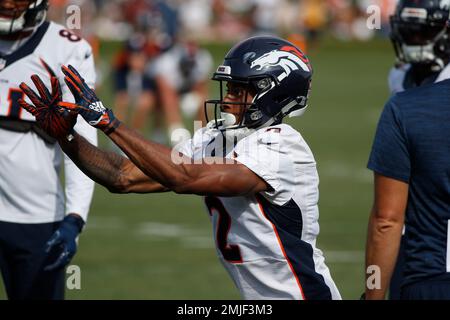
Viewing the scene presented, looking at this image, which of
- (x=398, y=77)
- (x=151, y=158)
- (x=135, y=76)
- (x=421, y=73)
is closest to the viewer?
(x=151, y=158)

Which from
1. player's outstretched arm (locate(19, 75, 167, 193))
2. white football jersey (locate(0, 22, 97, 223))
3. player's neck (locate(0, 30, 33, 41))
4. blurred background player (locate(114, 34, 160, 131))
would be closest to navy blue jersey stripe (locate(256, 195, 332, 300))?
player's outstretched arm (locate(19, 75, 167, 193))

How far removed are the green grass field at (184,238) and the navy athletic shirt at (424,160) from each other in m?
3.32

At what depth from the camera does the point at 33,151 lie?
520cm

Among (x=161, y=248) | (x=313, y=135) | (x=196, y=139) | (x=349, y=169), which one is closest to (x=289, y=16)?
(x=313, y=135)

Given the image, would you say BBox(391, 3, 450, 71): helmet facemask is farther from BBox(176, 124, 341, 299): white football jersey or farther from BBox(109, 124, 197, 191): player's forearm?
BBox(109, 124, 197, 191): player's forearm

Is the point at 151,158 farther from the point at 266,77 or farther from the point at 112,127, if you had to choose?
the point at 266,77

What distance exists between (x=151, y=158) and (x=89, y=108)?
11.9 inches

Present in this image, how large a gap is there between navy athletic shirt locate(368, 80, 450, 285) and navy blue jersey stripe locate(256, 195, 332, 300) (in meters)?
0.39

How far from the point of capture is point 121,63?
52.5 ft

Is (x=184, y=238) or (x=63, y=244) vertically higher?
(x=63, y=244)

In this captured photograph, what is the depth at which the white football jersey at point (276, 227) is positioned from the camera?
411cm

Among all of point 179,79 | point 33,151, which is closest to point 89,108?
point 33,151

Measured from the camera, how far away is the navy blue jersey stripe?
4141 millimetres

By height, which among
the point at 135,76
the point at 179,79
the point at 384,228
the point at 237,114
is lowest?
the point at 179,79
